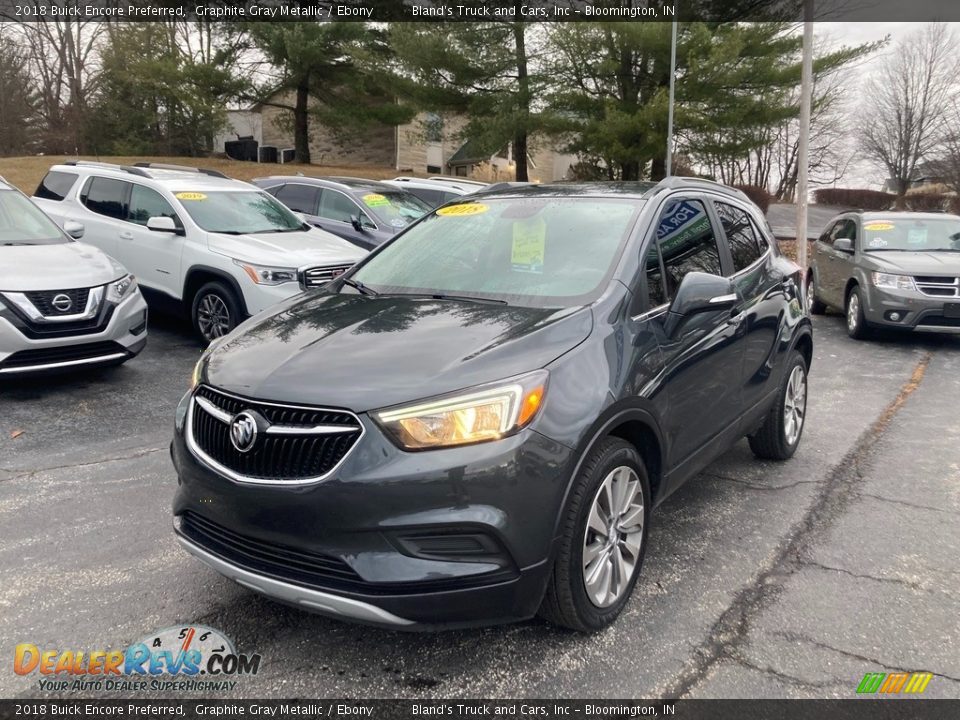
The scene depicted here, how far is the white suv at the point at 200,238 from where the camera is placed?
25.5 ft

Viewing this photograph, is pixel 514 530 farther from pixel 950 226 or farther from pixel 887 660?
pixel 950 226

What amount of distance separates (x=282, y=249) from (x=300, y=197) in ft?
13.4

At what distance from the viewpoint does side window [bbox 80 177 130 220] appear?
911 cm

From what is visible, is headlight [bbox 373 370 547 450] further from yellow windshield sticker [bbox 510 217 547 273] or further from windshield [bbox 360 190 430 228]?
windshield [bbox 360 190 430 228]

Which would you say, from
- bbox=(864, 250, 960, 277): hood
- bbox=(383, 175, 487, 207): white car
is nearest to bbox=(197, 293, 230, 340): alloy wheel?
bbox=(383, 175, 487, 207): white car

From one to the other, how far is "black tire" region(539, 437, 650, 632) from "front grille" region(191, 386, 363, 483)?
83 cm

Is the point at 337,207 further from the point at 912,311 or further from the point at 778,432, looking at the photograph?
the point at 778,432

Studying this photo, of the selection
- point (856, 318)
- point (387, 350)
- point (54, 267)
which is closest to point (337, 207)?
point (54, 267)

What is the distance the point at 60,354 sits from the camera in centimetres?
632

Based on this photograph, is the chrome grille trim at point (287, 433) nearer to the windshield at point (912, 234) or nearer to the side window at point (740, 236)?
the side window at point (740, 236)

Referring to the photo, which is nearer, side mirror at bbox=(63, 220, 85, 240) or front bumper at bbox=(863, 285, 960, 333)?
side mirror at bbox=(63, 220, 85, 240)

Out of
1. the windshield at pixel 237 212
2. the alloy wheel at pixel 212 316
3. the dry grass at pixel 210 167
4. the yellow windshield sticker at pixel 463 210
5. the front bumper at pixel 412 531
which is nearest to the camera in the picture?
the front bumper at pixel 412 531

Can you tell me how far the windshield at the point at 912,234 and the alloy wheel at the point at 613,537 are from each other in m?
8.61

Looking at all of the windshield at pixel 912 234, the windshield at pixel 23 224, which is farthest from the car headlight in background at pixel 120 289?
the windshield at pixel 912 234
